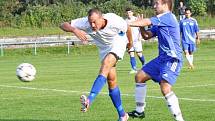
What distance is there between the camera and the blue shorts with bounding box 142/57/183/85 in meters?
11.6

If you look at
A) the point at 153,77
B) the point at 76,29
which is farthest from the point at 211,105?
the point at 76,29

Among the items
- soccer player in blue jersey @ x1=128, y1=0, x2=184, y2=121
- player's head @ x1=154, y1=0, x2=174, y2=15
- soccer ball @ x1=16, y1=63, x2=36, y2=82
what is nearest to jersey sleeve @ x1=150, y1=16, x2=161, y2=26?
soccer player in blue jersey @ x1=128, y1=0, x2=184, y2=121

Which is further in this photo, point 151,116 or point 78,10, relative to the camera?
point 78,10

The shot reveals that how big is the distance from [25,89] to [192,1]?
4986 centimetres

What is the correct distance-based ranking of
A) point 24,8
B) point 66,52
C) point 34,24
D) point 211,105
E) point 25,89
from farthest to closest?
point 24,8, point 34,24, point 66,52, point 25,89, point 211,105

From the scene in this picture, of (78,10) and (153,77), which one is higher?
(153,77)

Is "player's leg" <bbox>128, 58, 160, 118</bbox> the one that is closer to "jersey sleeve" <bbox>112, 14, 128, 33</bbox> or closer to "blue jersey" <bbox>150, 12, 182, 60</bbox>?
"blue jersey" <bbox>150, 12, 182, 60</bbox>

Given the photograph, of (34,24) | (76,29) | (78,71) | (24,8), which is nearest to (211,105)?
(76,29)

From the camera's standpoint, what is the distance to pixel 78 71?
26250mm

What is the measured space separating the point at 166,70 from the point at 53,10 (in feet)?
177

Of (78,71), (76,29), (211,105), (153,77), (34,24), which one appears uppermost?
(76,29)

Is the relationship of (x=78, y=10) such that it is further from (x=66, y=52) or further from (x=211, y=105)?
(x=211, y=105)

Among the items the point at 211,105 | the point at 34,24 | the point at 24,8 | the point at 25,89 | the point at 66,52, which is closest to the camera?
the point at 211,105

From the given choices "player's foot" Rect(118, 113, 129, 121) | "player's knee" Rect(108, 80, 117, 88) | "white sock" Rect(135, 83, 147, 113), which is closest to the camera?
"white sock" Rect(135, 83, 147, 113)
